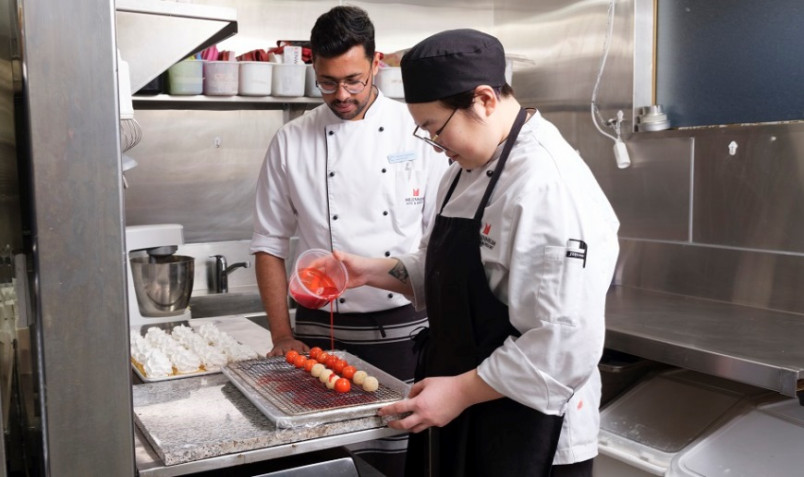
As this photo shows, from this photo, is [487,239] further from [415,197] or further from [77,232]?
[415,197]

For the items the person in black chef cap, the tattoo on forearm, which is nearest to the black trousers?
the person in black chef cap

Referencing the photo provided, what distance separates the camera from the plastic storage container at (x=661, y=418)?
2723 mm

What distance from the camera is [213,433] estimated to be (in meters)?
1.58

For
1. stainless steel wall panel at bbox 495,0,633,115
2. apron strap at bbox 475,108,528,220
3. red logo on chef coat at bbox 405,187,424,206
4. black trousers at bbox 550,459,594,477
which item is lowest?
black trousers at bbox 550,459,594,477

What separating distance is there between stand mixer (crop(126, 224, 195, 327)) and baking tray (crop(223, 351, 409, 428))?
55.6 inches

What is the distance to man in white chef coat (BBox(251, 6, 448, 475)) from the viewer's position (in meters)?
2.63

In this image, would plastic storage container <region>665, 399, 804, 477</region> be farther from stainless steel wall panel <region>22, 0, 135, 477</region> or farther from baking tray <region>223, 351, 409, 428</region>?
stainless steel wall panel <region>22, 0, 135, 477</region>

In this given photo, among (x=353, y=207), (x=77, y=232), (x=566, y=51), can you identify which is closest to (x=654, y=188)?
(x=566, y=51)

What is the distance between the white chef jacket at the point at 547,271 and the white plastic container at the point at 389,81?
249 centimetres

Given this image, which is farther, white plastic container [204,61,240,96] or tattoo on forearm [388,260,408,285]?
white plastic container [204,61,240,96]

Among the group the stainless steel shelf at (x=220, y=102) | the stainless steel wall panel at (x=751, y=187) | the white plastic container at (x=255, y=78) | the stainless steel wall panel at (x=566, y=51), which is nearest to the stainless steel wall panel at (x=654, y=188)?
the stainless steel wall panel at (x=751, y=187)

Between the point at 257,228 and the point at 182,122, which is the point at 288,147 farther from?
the point at 182,122

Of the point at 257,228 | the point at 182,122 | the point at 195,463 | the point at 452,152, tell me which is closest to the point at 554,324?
the point at 452,152

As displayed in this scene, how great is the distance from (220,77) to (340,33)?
5.57ft
